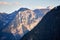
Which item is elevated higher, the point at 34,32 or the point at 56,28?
the point at 56,28

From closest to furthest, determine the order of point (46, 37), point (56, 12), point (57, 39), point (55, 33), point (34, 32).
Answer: point (57, 39)
point (55, 33)
point (46, 37)
point (56, 12)
point (34, 32)

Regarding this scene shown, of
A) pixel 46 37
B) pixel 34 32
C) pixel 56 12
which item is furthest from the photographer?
pixel 34 32

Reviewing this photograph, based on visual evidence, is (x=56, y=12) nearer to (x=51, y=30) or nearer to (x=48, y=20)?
(x=48, y=20)

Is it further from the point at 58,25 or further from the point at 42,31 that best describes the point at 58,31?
the point at 42,31

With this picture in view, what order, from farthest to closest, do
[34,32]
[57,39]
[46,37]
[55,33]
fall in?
[34,32], [46,37], [55,33], [57,39]

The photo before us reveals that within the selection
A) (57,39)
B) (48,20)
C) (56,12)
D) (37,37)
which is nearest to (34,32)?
(37,37)

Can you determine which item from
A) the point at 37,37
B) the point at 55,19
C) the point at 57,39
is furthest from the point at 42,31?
the point at 57,39

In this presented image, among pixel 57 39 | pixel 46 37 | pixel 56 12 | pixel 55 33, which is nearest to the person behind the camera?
pixel 57 39

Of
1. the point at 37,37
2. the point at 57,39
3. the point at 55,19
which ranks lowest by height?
the point at 37,37

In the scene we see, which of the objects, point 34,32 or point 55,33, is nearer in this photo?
point 55,33
